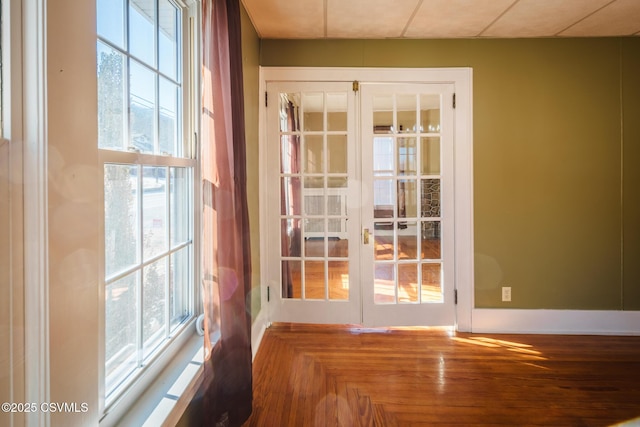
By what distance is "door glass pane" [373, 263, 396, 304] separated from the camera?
3375 mm

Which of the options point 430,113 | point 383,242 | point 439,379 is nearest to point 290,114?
point 430,113

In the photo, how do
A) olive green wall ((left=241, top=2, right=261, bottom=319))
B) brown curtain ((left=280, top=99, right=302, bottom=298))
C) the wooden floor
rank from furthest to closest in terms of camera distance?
brown curtain ((left=280, top=99, right=302, bottom=298)) < olive green wall ((left=241, top=2, right=261, bottom=319)) < the wooden floor

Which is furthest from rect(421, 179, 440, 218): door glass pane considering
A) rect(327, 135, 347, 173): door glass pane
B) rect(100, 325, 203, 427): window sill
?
rect(100, 325, 203, 427): window sill

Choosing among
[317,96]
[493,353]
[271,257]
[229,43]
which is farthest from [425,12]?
[493,353]

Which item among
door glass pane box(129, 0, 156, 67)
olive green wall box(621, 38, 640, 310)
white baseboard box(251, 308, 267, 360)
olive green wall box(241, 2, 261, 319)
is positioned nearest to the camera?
door glass pane box(129, 0, 156, 67)

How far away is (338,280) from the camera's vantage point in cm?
340

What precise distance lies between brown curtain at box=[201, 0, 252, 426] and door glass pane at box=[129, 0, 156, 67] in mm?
211

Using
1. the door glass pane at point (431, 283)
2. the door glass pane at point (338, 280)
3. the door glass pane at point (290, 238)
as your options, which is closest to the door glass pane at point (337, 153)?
the door glass pane at point (290, 238)

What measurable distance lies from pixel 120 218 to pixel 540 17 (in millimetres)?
3126

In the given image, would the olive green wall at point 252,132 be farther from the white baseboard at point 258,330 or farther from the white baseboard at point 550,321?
the white baseboard at point 550,321

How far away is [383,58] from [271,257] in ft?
6.41

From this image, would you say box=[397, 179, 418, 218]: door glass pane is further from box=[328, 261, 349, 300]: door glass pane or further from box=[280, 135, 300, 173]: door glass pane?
box=[280, 135, 300, 173]: door glass pane

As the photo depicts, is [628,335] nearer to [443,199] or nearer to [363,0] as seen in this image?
[443,199]

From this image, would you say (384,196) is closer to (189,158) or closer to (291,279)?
(291,279)
